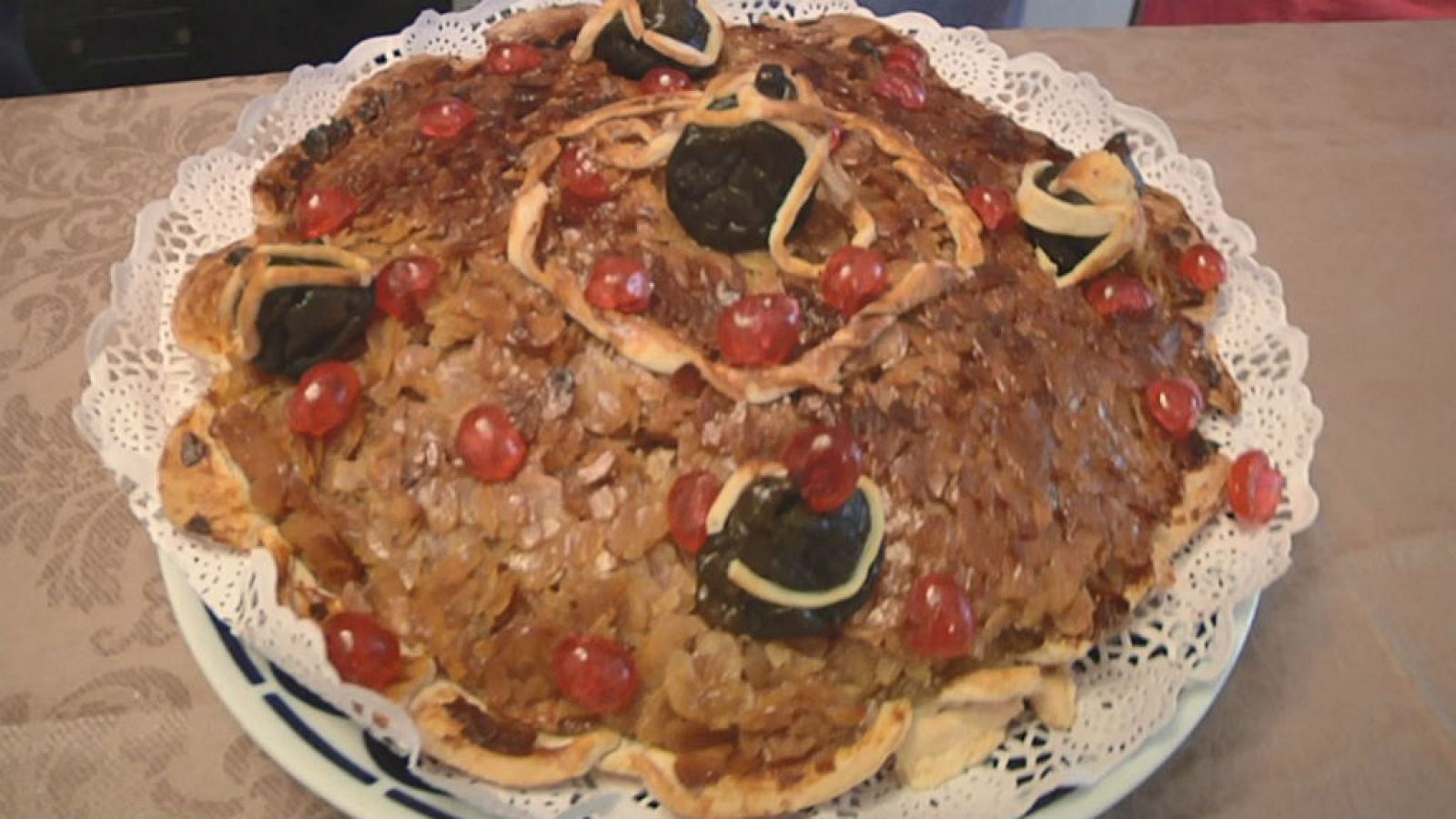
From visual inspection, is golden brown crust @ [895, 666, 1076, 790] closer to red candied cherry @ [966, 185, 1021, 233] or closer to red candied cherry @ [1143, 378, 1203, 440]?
red candied cherry @ [1143, 378, 1203, 440]

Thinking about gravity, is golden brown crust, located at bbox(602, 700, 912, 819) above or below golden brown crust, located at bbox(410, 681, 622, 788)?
below

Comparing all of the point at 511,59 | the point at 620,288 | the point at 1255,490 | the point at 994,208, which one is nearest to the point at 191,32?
the point at 511,59

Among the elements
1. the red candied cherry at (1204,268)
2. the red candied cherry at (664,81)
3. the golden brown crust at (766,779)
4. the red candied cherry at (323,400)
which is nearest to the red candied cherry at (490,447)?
the red candied cherry at (323,400)

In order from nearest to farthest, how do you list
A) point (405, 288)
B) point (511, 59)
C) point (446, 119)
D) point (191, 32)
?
point (405, 288) < point (446, 119) < point (511, 59) < point (191, 32)

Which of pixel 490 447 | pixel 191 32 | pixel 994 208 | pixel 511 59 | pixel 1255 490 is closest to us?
pixel 490 447

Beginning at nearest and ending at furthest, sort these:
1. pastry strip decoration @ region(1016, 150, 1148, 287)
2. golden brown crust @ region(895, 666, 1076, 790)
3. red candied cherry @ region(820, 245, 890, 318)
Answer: golden brown crust @ region(895, 666, 1076, 790)
red candied cherry @ region(820, 245, 890, 318)
pastry strip decoration @ region(1016, 150, 1148, 287)

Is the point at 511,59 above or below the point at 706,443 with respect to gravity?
above

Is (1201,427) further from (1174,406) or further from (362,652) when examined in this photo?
(362,652)

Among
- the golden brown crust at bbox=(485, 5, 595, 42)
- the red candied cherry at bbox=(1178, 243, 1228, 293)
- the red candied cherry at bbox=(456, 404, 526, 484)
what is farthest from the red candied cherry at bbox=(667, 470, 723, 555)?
the golden brown crust at bbox=(485, 5, 595, 42)

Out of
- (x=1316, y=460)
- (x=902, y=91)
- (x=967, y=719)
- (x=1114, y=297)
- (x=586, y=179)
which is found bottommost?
(x=1316, y=460)
